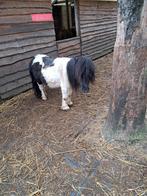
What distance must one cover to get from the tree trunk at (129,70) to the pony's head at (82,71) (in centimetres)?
67

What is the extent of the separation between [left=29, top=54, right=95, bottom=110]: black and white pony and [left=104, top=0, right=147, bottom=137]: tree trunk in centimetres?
69

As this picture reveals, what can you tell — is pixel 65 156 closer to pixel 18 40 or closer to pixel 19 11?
pixel 18 40

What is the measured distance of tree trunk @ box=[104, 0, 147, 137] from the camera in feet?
7.25

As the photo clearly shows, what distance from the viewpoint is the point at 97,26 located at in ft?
24.7

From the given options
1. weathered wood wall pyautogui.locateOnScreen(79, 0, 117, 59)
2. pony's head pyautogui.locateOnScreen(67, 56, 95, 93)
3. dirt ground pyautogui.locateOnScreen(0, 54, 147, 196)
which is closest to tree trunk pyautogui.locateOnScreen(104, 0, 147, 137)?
dirt ground pyautogui.locateOnScreen(0, 54, 147, 196)

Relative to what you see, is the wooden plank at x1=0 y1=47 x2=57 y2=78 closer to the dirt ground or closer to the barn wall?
the barn wall

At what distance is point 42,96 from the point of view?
4.26 m

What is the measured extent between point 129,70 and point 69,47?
3876 millimetres

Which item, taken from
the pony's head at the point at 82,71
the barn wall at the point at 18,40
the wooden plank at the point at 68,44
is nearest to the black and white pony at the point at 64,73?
the pony's head at the point at 82,71

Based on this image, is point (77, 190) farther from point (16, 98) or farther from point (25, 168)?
point (16, 98)

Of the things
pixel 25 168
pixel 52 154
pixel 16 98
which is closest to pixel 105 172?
pixel 52 154

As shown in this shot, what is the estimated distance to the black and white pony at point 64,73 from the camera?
321 centimetres

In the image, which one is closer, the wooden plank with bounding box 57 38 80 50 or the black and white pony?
the black and white pony

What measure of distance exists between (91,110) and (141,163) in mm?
1487
